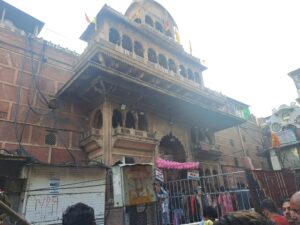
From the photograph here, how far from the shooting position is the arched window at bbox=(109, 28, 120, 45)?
15435 mm

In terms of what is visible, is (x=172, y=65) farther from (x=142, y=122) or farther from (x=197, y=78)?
(x=142, y=122)

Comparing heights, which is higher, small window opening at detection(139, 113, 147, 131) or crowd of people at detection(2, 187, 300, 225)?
small window opening at detection(139, 113, 147, 131)

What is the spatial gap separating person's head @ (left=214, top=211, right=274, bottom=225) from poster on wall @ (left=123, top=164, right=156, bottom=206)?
25.6 ft

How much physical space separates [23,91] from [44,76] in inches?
60.3

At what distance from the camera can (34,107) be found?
1236cm

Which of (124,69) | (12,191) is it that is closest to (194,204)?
(12,191)

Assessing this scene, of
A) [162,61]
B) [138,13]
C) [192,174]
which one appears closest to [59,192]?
[192,174]

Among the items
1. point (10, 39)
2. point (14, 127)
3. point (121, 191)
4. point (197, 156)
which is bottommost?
point (121, 191)

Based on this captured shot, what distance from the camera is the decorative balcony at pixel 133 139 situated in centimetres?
1146

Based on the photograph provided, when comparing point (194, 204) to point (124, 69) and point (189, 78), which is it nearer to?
point (124, 69)

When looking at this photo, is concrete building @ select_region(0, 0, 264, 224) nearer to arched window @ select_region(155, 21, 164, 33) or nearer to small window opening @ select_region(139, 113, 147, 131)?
small window opening @ select_region(139, 113, 147, 131)

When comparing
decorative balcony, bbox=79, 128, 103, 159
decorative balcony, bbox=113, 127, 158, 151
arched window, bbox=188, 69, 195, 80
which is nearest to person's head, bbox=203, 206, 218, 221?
decorative balcony, bbox=113, 127, 158, 151

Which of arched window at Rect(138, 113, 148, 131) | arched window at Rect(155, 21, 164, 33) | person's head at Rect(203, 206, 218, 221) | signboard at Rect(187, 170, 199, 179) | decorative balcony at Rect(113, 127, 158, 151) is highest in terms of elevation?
arched window at Rect(155, 21, 164, 33)

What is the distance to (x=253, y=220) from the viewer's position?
1788 mm
